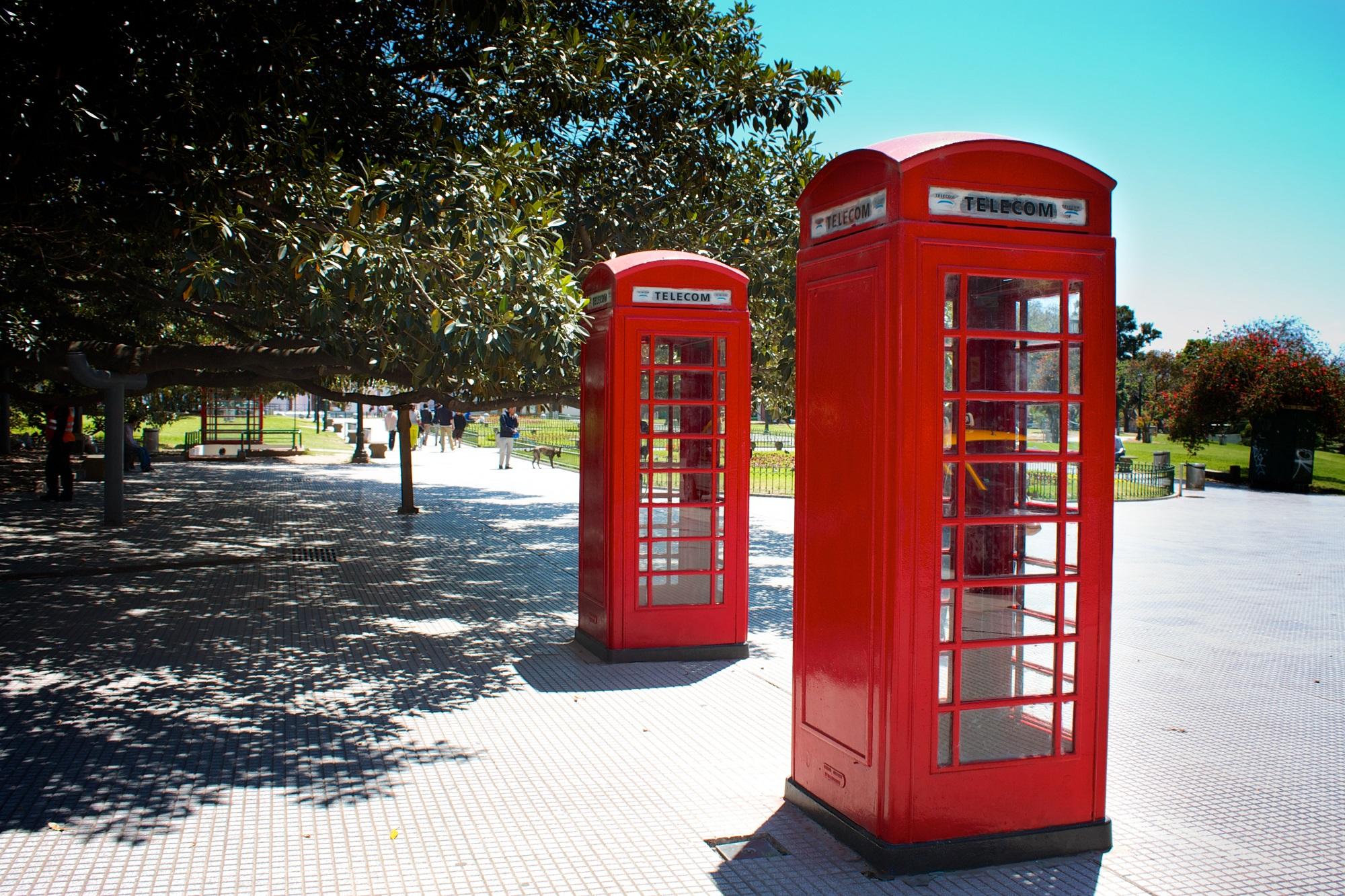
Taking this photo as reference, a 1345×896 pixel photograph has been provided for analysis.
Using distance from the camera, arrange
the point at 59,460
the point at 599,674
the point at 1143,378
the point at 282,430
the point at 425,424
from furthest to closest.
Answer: the point at 1143,378 < the point at 425,424 < the point at 282,430 < the point at 59,460 < the point at 599,674

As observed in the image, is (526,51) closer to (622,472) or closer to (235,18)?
(235,18)

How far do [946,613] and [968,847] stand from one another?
2.98ft

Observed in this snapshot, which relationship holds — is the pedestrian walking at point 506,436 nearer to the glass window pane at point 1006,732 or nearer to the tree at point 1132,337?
the glass window pane at point 1006,732

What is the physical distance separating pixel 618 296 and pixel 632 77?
14.9 feet

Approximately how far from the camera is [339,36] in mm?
9117

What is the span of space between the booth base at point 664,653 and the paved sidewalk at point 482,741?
0.34ft

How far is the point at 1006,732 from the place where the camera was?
422cm

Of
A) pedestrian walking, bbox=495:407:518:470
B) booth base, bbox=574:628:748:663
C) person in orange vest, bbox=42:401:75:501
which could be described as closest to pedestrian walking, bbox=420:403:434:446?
pedestrian walking, bbox=495:407:518:470

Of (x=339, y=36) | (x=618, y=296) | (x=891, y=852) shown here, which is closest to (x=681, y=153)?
(x=339, y=36)

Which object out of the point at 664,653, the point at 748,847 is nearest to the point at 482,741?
the point at 748,847

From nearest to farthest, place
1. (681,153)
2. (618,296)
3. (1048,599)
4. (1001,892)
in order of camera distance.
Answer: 1. (1001,892)
2. (1048,599)
3. (618,296)
4. (681,153)

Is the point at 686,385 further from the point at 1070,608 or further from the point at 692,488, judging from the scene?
the point at 1070,608

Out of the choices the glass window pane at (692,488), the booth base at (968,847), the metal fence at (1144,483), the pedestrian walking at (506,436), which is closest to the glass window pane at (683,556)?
the glass window pane at (692,488)

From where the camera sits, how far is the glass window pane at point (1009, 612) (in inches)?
165
